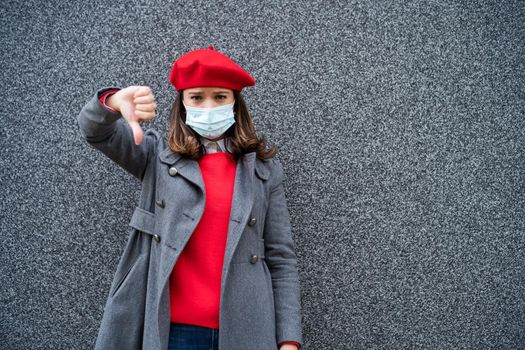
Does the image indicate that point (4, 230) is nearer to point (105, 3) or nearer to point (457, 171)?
point (105, 3)

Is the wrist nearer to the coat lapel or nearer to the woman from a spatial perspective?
the woman

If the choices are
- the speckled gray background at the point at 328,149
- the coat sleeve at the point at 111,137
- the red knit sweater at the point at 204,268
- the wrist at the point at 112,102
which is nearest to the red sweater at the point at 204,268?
the red knit sweater at the point at 204,268

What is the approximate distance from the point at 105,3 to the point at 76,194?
0.77 m

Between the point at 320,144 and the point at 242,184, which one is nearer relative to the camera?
the point at 242,184

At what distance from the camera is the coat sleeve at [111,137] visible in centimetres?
104

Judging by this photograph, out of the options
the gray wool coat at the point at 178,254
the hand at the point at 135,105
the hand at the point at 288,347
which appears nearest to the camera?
the hand at the point at 135,105

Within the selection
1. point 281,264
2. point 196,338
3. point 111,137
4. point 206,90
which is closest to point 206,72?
point 206,90

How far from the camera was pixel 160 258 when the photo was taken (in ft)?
3.84

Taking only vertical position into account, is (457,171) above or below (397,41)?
below

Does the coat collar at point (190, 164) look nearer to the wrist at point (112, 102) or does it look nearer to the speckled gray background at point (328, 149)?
the wrist at point (112, 102)

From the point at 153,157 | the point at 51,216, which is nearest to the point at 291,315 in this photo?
the point at 153,157

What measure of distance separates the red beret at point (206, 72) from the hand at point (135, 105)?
7.9 inches

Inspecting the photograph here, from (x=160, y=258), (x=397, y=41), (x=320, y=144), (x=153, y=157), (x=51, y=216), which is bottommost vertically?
(x=160, y=258)

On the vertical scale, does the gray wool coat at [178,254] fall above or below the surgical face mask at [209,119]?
below
